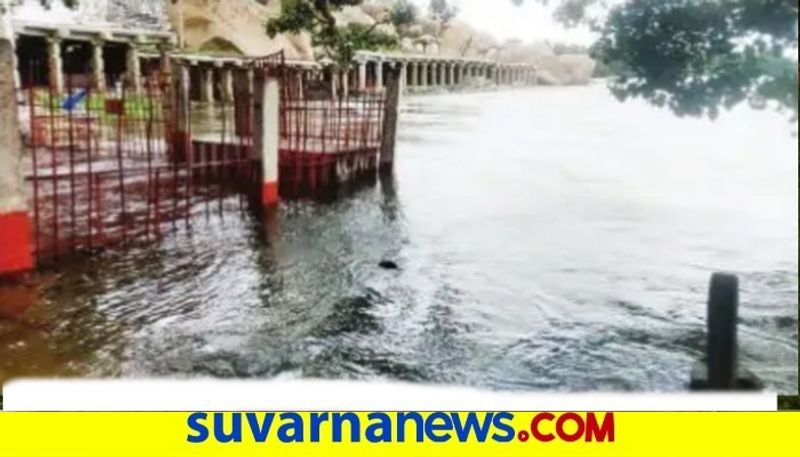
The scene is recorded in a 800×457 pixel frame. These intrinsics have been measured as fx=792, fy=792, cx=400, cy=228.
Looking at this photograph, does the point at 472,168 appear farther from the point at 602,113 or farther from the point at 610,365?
the point at 602,113

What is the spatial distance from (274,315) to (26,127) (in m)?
11.3

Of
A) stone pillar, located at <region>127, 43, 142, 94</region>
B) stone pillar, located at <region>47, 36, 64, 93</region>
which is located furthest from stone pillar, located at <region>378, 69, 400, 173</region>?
stone pillar, located at <region>127, 43, 142, 94</region>

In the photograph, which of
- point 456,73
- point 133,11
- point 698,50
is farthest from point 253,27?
point 456,73

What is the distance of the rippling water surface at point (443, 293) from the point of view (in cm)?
539

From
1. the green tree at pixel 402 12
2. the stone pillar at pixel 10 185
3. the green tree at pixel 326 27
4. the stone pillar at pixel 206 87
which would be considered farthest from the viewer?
the stone pillar at pixel 206 87

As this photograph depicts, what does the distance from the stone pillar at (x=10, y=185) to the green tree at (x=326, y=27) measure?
15.3ft

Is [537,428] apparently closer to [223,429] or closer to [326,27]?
[223,429]

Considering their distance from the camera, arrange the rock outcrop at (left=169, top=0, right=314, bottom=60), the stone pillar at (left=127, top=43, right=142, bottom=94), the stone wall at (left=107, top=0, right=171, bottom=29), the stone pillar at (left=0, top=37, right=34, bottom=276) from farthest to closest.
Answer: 1. the stone pillar at (left=127, top=43, right=142, bottom=94)
2. the rock outcrop at (left=169, top=0, right=314, bottom=60)
3. the stone wall at (left=107, top=0, right=171, bottom=29)
4. the stone pillar at (left=0, top=37, right=34, bottom=276)

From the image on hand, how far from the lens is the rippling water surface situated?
5.39m

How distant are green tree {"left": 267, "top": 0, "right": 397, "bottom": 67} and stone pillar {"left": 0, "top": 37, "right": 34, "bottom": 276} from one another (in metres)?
4.67

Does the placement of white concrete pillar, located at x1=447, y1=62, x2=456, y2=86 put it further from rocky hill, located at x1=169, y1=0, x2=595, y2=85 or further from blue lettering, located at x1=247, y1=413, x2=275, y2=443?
blue lettering, located at x1=247, y1=413, x2=275, y2=443

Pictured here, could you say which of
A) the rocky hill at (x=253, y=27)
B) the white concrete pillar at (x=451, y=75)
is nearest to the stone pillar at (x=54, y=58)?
the rocky hill at (x=253, y=27)

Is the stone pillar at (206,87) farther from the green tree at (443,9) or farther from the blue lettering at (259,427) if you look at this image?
the blue lettering at (259,427)

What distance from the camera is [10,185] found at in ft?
21.5
